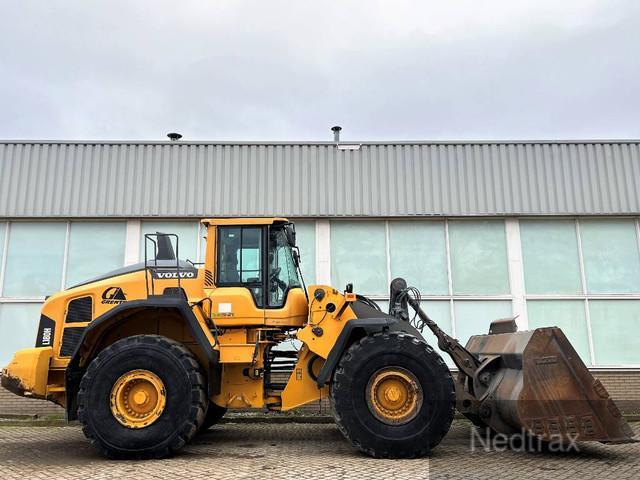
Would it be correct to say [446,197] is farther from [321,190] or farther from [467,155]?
[321,190]

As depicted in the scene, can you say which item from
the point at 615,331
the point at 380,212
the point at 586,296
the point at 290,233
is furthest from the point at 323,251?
the point at 615,331

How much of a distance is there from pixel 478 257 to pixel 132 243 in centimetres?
846

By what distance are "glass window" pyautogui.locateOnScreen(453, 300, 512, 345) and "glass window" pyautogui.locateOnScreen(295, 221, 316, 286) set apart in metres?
3.54

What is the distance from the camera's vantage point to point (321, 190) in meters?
13.0

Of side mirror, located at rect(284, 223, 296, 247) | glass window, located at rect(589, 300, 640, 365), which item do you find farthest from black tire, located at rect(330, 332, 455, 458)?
glass window, located at rect(589, 300, 640, 365)

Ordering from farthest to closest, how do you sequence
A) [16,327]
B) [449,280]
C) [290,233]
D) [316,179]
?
[316,179] < [449,280] < [16,327] < [290,233]

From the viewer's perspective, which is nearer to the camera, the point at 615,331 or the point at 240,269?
the point at 240,269

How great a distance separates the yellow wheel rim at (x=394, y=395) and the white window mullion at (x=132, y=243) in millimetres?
7987

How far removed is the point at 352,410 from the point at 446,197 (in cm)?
764

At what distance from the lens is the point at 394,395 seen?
6754 mm

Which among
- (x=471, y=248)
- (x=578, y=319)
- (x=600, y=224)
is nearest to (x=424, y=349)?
(x=471, y=248)

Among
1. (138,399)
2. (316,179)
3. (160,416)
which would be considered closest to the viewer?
(160,416)

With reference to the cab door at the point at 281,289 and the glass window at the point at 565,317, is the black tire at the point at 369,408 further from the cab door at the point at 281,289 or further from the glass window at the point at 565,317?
the glass window at the point at 565,317

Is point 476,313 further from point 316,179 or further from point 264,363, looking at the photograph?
point 264,363
